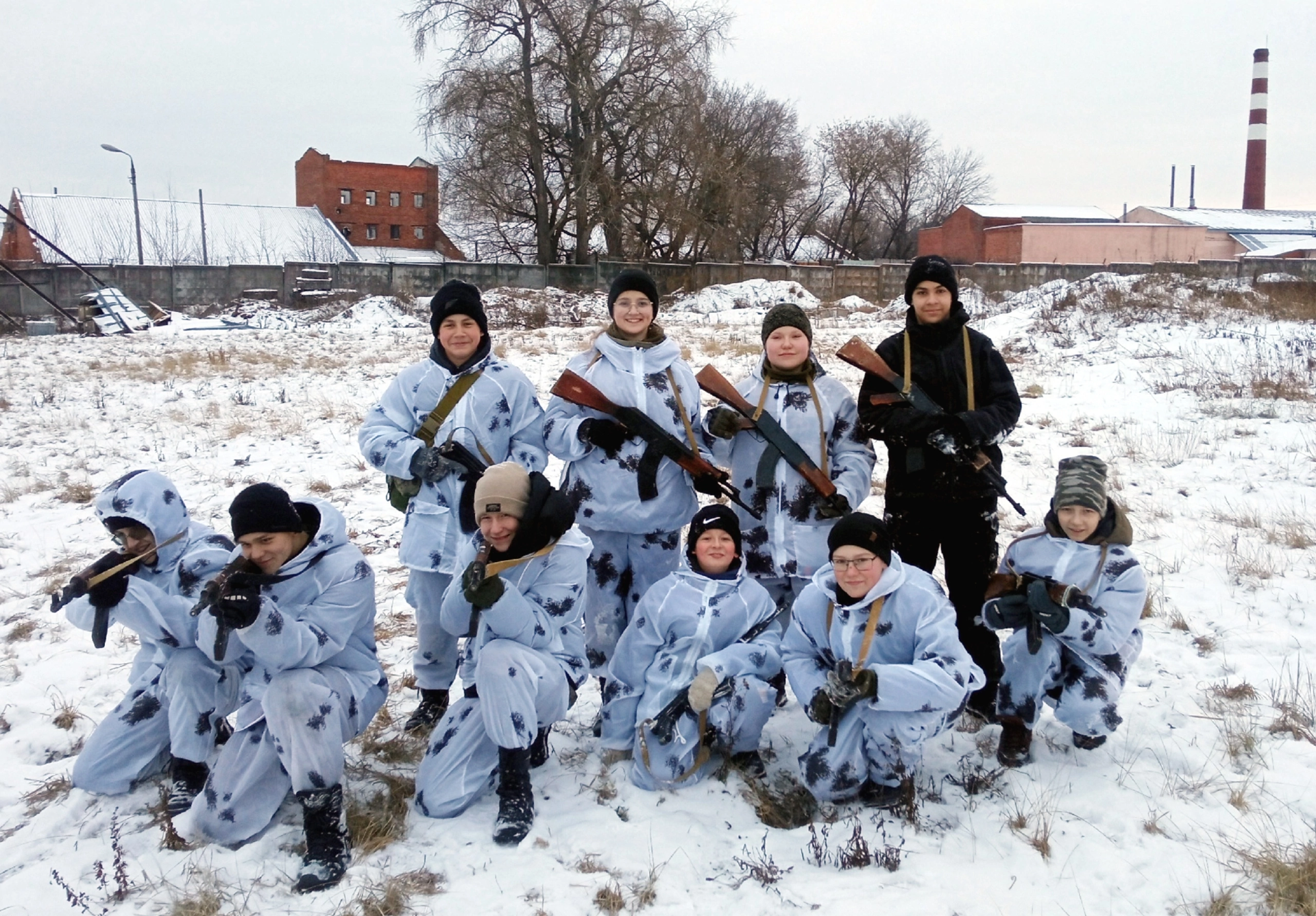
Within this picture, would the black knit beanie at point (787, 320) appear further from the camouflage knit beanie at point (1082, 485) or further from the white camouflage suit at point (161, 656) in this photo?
the white camouflage suit at point (161, 656)

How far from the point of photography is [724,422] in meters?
3.51

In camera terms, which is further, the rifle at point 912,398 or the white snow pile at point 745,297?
the white snow pile at point 745,297

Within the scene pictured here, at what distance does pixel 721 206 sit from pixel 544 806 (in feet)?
96.0

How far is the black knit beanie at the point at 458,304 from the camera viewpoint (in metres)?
3.52

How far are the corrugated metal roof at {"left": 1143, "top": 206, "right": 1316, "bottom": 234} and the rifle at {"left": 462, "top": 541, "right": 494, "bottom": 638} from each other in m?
46.6

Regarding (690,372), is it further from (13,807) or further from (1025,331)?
(1025,331)

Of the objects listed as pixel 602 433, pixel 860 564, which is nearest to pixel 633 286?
pixel 602 433

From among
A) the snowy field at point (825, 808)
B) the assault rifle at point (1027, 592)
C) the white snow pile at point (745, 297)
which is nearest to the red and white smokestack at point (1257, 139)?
the white snow pile at point (745, 297)

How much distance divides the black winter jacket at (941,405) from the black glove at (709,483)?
646 millimetres

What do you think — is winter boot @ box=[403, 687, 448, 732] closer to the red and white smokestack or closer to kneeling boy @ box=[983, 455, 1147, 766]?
kneeling boy @ box=[983, 455, 1147, 766]

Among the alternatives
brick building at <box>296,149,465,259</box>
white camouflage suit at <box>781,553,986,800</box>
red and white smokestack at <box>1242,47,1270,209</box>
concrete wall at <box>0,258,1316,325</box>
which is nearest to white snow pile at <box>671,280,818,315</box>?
concrete wall at <box>0,258,1316,325</box>

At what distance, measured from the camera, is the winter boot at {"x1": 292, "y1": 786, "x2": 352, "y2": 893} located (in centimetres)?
264

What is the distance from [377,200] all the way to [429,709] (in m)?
47.6

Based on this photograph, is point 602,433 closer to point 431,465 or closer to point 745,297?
point 431,465
